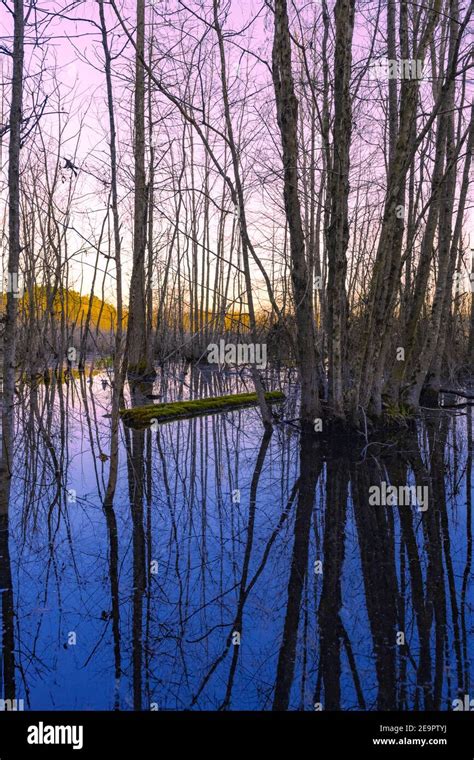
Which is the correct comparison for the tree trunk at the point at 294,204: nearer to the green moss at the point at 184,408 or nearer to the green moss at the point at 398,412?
the green moss at the point at 398,412

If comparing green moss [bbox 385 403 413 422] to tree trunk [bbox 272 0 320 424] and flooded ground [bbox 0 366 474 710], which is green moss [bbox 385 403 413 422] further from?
flooded ground [bbox 0 366 474 710]

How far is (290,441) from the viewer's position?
7.89 m

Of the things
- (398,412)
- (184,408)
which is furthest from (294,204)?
(184,408)

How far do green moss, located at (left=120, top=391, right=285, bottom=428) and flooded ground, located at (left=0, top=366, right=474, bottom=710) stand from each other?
2.44 metres

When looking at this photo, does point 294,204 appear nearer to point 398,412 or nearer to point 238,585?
point 398,412

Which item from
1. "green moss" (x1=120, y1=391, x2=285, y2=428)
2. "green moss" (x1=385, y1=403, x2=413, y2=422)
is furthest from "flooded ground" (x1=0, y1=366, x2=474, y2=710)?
"green moss" (x1=120, y1=391, x2=285, y2=428)

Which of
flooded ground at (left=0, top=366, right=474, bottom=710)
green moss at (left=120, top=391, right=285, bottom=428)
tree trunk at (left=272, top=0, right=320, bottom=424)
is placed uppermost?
tree trunk at (left=272, top=0, right=320, bottom=424)

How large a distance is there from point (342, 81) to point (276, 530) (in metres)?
5.10

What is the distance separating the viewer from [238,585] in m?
3.44

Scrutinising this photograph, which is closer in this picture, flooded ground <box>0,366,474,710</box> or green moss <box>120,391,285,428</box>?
flooded ground <box>0,366,474,710</box>

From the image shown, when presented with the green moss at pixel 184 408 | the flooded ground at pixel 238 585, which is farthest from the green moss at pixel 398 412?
the green moss at pixel 184 408

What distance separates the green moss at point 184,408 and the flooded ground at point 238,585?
2.44m

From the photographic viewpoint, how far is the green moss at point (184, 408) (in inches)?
358

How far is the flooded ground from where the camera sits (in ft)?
8.13
